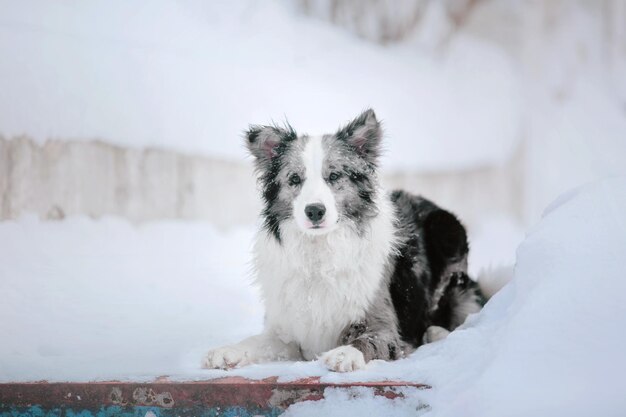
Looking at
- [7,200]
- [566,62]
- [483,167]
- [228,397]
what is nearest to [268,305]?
[228,397]

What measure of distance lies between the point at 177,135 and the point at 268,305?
3.87m

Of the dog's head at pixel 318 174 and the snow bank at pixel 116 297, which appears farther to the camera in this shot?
the snow bank at pixel 116 297

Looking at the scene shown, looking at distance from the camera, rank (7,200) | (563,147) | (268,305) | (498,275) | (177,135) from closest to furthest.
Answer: (268,305) < (498,275) < (7,200) < (177,135) < (563,147)

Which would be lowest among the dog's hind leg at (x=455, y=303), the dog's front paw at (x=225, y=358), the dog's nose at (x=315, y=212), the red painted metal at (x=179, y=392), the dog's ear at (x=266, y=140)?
the red painted metal at (x=179, y=392)

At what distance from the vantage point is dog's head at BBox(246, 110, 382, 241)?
320 centimetres

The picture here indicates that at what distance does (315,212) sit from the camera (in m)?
3.13

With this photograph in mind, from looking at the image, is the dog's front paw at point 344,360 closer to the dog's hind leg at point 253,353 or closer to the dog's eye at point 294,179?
the dog's hind leg at point 253,353

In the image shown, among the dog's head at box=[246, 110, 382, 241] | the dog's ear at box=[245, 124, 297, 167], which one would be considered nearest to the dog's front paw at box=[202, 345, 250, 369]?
the dog's head at box=[246, 110, 382, 241]

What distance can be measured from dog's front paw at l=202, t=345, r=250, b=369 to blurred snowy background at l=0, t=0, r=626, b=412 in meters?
0.13

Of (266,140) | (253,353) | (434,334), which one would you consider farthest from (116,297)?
(434,334)

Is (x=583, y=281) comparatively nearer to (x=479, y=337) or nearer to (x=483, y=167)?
(x=479, y=337)

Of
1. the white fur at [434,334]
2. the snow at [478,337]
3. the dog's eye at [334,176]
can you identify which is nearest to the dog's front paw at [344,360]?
the snow at [478,337]

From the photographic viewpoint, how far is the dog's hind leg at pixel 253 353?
2.97m

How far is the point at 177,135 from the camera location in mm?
6996
